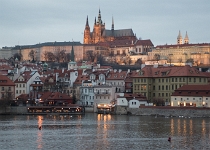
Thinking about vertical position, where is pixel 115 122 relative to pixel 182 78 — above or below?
below

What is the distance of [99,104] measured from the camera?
9325 cm

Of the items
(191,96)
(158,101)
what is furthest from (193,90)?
(158,101)

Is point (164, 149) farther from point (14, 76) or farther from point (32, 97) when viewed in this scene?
point (14, 76)

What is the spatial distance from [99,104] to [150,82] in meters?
8.08

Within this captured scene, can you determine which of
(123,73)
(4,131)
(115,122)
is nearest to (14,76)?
(123,73)

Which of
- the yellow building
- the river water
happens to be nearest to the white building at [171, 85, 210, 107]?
the yellow building

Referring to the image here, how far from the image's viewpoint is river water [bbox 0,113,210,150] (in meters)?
47.6

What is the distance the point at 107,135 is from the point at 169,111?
83.6ft

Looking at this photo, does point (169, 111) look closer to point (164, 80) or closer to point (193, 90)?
point (193, 90)

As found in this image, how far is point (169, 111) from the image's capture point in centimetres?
7950

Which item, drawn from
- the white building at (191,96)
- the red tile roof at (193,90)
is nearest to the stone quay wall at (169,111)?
the white building at (191,96)

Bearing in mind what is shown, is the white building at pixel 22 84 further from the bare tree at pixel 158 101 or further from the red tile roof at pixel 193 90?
the red tile roof at pixel 193 90

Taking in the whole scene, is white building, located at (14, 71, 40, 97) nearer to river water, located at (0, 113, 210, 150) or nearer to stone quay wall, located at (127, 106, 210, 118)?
stone quay wall, located at (127, 106, 210, 118)

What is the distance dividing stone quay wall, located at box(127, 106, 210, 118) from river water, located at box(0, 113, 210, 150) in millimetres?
5338
